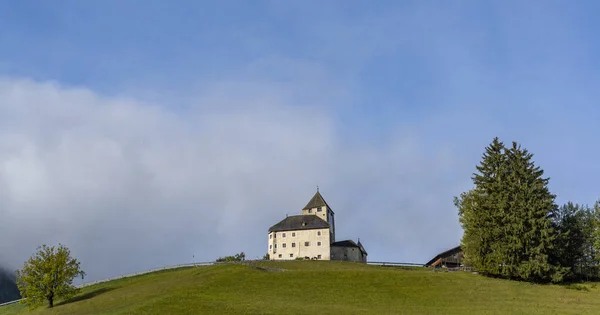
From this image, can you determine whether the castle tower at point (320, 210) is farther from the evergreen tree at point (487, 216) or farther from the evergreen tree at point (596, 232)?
the evergreen tree at point (596, 232)

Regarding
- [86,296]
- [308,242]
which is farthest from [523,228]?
[86,296]

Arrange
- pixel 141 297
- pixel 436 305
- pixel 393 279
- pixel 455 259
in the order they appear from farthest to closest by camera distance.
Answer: pixel 455 259, pixel 393 279, pixel 141 297, pixel 436 305

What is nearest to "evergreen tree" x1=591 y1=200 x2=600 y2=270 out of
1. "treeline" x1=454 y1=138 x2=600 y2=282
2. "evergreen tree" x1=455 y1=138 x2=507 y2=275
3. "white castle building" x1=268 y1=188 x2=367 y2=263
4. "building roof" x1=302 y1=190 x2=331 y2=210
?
"treeline" x1=454 y1=138 x2=600 y2=282

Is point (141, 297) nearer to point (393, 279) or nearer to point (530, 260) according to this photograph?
point (393, 279)

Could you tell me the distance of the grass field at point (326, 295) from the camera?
49.0 m

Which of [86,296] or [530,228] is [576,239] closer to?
→ [530,228]

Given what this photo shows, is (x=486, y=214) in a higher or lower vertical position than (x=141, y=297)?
higher

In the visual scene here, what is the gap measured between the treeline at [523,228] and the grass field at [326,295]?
2958 mm

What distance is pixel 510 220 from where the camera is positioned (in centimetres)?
6769

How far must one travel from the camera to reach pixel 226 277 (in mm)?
67250

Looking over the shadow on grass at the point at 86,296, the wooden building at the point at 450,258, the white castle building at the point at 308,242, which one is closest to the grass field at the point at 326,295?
the shadow on grass at the point at 86,296

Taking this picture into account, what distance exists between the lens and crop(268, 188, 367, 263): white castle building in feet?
331

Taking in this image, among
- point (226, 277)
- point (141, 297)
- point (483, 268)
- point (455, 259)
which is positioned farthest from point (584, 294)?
point (141, 297)

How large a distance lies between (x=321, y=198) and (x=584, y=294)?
2429 inches
